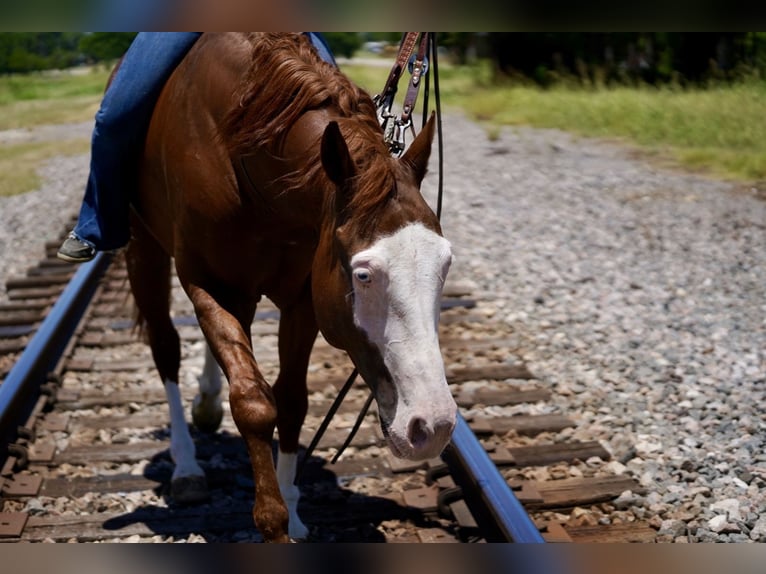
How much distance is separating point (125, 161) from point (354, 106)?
1608mm

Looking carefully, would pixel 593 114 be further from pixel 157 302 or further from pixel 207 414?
pixel 157 302

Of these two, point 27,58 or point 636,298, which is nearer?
point 636,298

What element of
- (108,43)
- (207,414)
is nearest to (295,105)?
(207,414)

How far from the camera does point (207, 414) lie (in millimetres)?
5461

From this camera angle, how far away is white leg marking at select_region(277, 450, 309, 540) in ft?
13.9

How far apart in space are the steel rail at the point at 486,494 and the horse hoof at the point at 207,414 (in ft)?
4.48

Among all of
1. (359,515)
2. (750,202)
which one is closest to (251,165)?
(359,515)

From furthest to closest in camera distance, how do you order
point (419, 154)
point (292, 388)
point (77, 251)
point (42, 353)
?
point (42, 353) < point (77, 251) < point (292, 388) < point (419, 154)

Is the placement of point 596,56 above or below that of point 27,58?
below

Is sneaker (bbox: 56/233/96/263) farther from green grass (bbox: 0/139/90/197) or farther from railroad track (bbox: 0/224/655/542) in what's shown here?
green grass (bbox: 0/139/90/197)

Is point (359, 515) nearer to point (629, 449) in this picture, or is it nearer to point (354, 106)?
point (629, 449)

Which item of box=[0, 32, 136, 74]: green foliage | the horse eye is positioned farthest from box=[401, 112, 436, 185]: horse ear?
box=[0, 32, 136, 74]: green foliage

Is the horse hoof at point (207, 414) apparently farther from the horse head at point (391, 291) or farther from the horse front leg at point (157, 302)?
the horse head at point (391, 291)

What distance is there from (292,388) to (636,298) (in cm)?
406
